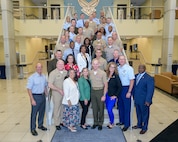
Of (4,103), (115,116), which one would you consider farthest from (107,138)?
(4,103)

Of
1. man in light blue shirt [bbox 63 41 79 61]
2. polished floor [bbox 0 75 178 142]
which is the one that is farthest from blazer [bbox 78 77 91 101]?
man in light blue shirt [bbox 63 41 79 61]

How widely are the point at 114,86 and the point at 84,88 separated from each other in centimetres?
67

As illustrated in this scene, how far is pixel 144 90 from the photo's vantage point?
4.16 meters

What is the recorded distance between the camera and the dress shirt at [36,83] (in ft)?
13.1

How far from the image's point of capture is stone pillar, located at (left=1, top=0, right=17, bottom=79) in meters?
11.8

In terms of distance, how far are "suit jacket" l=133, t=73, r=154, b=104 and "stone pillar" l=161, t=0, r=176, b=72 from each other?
842 centimetres

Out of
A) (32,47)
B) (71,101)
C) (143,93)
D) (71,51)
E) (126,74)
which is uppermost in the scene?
(32,47)

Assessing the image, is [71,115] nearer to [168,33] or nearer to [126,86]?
[126,86]

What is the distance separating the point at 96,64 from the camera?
409 cm

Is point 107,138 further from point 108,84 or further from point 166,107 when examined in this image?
point 166,107

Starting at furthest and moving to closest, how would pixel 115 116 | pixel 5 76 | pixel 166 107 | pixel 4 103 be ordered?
pixel 5 76 → pixel 4 103 → pixel 166 107 → pixel 115 116

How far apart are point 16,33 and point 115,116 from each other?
1063cm

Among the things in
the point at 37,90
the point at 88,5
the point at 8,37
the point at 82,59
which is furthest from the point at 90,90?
the point at 88,5

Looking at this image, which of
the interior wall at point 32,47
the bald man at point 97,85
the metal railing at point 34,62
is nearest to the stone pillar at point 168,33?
the bald man at point 97,85
